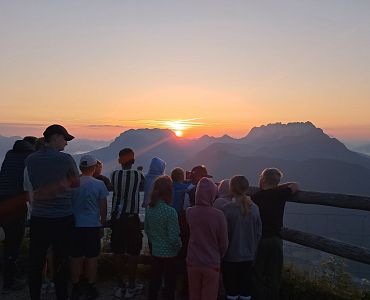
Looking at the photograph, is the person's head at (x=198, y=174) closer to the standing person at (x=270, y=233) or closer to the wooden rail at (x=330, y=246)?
the standing person at (x=270, y=233)

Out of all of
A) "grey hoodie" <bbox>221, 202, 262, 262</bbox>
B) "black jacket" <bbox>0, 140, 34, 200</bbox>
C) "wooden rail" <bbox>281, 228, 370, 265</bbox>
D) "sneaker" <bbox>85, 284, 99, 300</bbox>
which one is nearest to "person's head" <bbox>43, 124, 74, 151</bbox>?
"black jacket" <bbox>0, 140, 34, 200</bbox>

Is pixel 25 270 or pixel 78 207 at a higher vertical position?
pixel 78 207

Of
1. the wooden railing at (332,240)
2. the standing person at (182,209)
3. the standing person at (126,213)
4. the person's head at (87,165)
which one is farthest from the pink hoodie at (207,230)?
the person's head at (87,165)

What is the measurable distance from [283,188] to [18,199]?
12.1 ft

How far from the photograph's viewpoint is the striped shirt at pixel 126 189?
18.1ft

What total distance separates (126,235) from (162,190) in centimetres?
124

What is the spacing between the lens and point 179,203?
536cm

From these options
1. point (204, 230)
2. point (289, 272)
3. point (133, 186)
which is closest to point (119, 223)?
point (133, 186)

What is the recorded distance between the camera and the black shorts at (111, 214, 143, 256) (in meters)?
5.55

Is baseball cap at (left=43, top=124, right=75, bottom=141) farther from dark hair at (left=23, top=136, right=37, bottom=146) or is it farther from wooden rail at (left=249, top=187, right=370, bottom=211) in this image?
wooden rail at (left=249, top=187, right=370, bottom=211)

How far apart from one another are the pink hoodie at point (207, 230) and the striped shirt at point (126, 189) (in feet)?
4.30

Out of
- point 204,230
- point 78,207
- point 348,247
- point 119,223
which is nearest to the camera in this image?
point 204,230

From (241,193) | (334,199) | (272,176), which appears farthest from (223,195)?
(334,199)

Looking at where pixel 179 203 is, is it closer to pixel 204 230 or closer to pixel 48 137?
pixel 204 230
